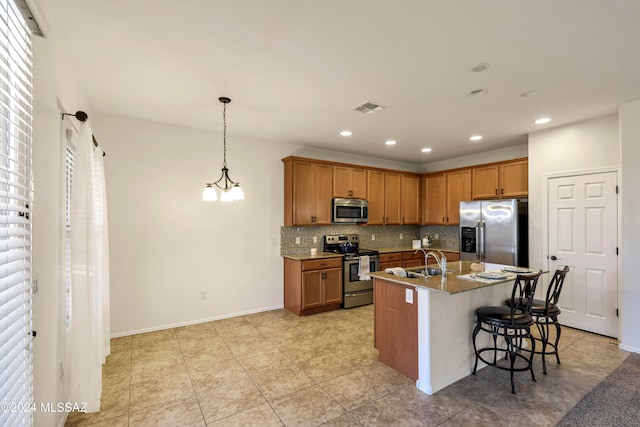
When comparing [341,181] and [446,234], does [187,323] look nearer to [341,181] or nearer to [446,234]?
[341,181]

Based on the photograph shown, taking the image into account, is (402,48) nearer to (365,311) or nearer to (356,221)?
(356,221)

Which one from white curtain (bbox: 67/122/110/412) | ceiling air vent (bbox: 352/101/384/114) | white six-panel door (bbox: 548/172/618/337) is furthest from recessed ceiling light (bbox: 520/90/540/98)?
white curtain (bbox: 67/122/110/412)

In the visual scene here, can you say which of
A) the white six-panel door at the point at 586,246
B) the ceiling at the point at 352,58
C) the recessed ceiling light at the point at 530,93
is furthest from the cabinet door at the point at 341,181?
the white six-panel door at the point at 586,246

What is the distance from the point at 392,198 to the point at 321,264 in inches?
87.4

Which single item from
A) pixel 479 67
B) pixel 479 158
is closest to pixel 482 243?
pixel 479 158

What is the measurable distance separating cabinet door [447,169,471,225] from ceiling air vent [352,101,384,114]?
292 centimetres

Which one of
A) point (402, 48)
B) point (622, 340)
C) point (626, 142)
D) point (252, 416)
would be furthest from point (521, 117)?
point (252, 416)

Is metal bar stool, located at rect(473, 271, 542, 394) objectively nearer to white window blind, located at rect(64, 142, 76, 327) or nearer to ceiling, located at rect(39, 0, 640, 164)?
ceiling, located at rect(39, 0, 640, 164)

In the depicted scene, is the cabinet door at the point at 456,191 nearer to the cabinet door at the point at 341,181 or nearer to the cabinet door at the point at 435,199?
the cabinet door at the point at 435,199

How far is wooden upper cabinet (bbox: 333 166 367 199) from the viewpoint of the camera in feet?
17.2

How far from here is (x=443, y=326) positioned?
2.63 meters

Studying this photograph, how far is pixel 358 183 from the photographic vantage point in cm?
552

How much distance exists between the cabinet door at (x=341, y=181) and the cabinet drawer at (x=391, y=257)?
1.27m

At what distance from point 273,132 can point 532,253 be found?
414 centimetres
